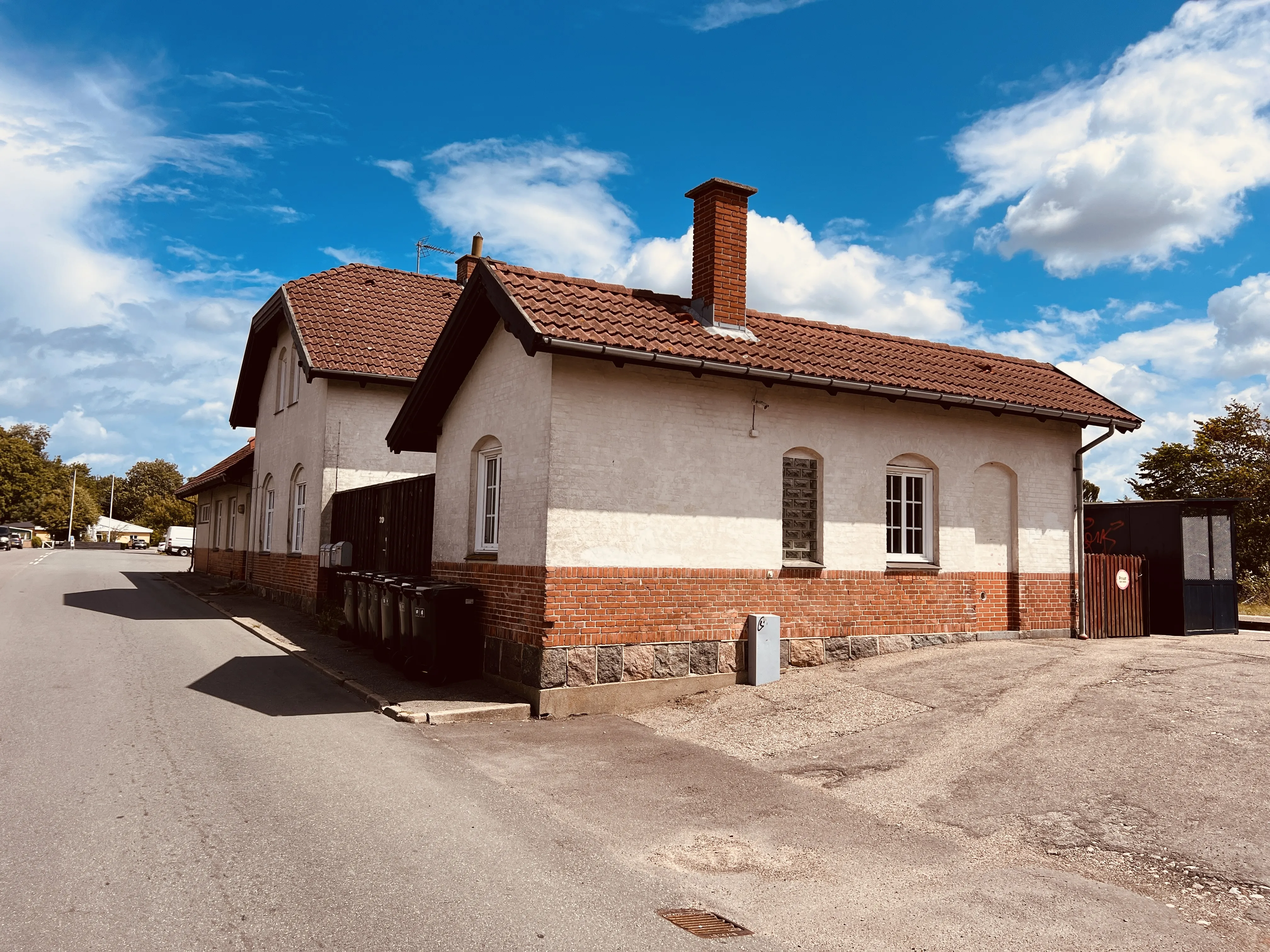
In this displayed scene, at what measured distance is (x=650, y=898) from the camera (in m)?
4.72

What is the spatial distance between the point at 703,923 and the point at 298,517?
680 inches

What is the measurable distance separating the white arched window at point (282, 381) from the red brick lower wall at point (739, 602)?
10.7 m

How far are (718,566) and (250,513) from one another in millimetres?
17862

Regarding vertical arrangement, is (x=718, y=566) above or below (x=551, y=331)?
below

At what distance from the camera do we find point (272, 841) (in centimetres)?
534

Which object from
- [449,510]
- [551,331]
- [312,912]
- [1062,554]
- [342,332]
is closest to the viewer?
[312,912]

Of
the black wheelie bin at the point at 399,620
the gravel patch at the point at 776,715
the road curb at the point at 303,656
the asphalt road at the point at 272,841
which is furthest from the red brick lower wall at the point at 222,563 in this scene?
the gravel patch at the point at 776,715

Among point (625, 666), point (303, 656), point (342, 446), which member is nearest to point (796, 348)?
point (625, 666)

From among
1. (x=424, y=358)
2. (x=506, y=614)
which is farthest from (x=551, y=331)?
(x=424, y=358)

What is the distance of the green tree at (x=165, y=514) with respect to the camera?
8262cm

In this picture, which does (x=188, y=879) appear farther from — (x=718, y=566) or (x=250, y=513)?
(x=250, y=513)

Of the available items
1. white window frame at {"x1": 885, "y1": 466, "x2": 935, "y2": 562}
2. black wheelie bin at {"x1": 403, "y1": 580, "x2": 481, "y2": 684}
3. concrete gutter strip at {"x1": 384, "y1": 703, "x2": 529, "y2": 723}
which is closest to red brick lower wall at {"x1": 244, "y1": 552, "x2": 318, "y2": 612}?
black wheelie bin at {"x1": 403, "y1": 580, "x2": 481, "y2": 684}

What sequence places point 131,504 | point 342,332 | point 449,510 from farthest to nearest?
1. point 131,504
2. point 342,332
3. point 449,510

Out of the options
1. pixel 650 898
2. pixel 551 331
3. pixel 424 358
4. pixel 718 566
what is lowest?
pixel 650 898
